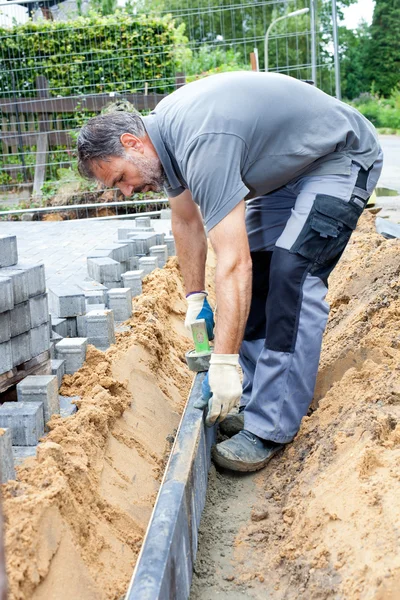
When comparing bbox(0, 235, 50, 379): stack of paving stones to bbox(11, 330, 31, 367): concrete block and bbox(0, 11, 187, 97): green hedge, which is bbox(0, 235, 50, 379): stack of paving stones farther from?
bbox(0, 11, 187, 97): green hedge

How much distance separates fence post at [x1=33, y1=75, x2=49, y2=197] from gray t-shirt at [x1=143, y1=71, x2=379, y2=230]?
324 inches

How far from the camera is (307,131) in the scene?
3064 mm

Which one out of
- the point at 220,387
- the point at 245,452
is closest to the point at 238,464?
the point at 245,452

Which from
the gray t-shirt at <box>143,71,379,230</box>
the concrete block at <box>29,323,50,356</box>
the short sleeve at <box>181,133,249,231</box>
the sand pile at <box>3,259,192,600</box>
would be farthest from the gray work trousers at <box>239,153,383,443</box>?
the concrete block at <box>29,323,50,356</box>

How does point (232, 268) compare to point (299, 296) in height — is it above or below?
above

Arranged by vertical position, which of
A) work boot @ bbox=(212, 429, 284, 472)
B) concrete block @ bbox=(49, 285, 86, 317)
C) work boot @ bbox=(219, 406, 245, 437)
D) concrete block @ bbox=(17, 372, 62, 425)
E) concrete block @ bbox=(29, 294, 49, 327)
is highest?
concrete block @ bbox=(29, 294, 49, 327)

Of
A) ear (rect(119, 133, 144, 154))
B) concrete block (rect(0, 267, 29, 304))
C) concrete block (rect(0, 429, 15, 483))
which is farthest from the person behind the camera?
concrete block (rect(0, 267, 29, 304))

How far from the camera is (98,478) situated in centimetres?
263

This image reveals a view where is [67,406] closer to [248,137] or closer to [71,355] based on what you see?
[71,355]

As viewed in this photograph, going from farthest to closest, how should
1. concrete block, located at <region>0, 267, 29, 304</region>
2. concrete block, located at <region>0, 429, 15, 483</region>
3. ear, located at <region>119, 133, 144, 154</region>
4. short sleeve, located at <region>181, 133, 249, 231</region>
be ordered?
concrete block, located at <region>0, 267, 29, 304</region> → ear, located at <region>119, 133, 144, 154</region> → short sleeve, located at <region>181, 133, 249, 231</region> → concrete block, located at <region>0, 429, 15, 483</region>

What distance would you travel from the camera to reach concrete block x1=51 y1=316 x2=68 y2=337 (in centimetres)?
397

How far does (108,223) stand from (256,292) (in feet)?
21.8

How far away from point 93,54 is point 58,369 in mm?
8914

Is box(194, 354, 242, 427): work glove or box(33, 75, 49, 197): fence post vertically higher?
box(33, 75, 49, 197): fence post
